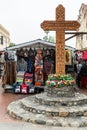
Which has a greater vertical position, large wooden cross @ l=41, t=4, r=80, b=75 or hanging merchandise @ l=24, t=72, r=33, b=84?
large wooden cross @ l=41, t=4, r=80, b=75

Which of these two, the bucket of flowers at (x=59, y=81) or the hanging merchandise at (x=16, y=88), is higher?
the bucket of flowers at (x=59, y=81)

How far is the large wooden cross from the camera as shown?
9.10 m

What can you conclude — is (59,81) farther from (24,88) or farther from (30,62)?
(30,62)

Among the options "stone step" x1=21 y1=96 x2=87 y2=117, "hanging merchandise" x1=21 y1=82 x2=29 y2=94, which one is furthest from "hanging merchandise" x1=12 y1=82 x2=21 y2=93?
"stone step" x1=21 y1=96 x2=87 y2=117

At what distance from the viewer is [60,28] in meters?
9.12

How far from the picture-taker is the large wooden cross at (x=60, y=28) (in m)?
9.10

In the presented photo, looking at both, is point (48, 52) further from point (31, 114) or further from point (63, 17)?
point (31, 114)

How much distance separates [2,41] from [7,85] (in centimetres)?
2266

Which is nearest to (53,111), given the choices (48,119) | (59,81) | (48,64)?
(48,119)

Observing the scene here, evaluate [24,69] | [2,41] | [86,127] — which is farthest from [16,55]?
[2,41]

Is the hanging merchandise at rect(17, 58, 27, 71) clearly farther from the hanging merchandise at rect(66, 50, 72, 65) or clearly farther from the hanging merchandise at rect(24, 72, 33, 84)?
the hanging merchandise at rect(66, 50, 72, 65)

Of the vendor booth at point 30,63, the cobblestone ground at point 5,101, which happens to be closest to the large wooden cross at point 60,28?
the cobblestone ground at point 5,101

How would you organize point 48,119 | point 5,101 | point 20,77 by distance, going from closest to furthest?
point 48,119 → point 5,101 → point 20,77

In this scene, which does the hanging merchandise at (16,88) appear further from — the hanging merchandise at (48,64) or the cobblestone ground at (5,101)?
the hanging merchandise at (48,64)
